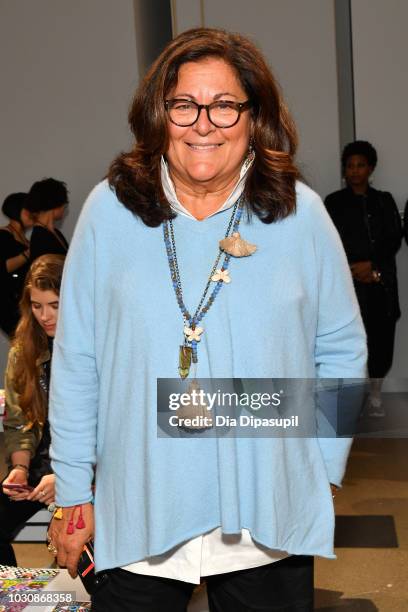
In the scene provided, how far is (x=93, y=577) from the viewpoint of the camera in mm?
1786

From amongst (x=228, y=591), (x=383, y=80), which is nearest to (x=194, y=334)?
(x=228, y=591)

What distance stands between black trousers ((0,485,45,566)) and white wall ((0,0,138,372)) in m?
4.06

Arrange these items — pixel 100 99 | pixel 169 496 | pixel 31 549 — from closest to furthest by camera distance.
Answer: pixel 169 496, pixel 31 549, pixel 100 99

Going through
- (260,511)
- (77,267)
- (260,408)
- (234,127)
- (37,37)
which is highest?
(37,37)

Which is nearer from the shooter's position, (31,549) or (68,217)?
(31,549)

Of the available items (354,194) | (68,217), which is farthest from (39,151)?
(354,194)

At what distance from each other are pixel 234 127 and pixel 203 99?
75 mm

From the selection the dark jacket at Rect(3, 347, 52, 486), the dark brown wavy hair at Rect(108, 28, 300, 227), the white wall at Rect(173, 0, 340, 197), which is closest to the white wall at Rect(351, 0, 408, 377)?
the white wall at Rect(173, 0, 340, 197)

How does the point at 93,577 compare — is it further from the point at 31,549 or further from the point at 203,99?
the point at 31,549

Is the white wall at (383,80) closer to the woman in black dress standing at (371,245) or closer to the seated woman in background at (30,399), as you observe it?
the woman in black dress standing at (371,245)

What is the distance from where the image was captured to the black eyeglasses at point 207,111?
171cm

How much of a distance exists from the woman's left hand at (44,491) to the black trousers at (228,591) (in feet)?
4.39

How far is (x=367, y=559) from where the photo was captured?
3.76 m

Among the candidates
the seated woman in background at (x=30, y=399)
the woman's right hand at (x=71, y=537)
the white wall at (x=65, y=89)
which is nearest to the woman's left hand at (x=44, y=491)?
the seated woman in background at (x=30, y=399)
